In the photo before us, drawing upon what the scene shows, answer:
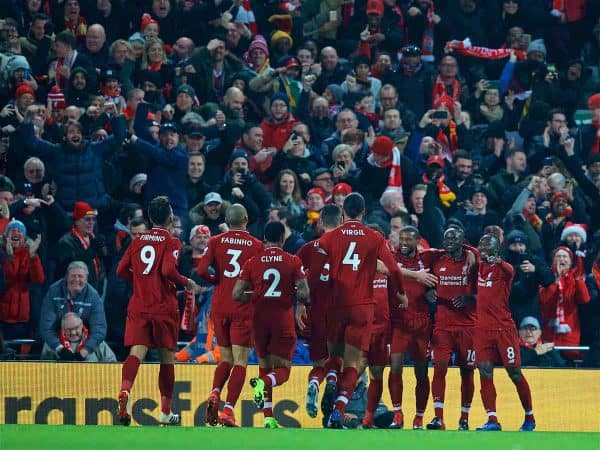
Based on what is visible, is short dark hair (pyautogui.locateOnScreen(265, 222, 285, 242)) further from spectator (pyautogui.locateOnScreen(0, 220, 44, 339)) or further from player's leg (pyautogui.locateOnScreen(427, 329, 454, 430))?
spectator (pyautogui.locateOnScreen(0, 220, 44, 339))

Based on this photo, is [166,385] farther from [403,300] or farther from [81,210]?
[81,210]

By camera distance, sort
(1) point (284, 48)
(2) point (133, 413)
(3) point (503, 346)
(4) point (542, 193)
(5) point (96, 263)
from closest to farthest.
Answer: (3) point (503, 346) < (2) point (133, 413) < (5) point (96, 263) < (4) point (542, 193) < (1) point (284, 48)

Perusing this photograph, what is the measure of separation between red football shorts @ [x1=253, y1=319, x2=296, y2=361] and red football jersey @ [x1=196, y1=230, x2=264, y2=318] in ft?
0.64

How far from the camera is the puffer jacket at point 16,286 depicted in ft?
56.6

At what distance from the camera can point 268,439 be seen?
492 inches

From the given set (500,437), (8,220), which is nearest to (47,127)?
(8,220)

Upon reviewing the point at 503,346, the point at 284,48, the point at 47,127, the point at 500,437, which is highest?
the point at 284,48

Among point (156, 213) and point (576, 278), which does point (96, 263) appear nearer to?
point (156, 213)

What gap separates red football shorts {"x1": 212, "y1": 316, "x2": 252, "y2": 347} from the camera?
14.5 meters

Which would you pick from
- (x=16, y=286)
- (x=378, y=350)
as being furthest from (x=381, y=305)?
(x=16, y=286)

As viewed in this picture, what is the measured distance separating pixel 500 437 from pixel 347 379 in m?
1.74

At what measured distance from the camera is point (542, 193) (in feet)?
64.0

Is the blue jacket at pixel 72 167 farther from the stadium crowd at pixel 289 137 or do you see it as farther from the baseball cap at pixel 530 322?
the baseball cap at pixel 530 322

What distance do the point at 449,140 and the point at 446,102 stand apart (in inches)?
27.0
